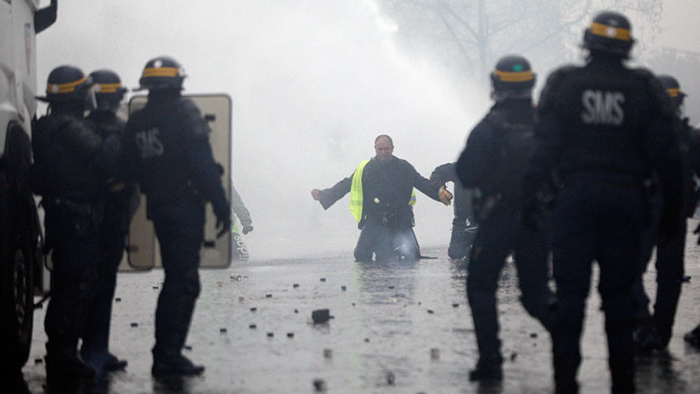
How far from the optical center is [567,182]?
5898mm

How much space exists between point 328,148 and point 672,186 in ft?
119

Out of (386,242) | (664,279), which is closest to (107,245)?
(664,279)

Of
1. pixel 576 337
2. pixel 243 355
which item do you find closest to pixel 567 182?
pixel 576 337

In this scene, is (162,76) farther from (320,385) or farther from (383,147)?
(383,147)

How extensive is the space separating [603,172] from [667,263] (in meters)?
2.46

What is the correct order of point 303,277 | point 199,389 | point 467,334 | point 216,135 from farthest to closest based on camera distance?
point 303,277 < point 467,334 < point 216,135 < point 199,389

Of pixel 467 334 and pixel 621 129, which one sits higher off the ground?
pixel 621 129

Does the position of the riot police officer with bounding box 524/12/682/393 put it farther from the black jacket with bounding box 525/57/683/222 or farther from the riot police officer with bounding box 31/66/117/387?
the riot police officer with bounding box 31/66/117/387

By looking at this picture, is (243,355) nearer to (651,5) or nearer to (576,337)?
(576,337)

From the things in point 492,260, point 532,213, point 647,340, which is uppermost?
point 532,213

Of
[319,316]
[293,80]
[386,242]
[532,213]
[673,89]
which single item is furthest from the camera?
[293,80]

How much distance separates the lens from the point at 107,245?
7449mm

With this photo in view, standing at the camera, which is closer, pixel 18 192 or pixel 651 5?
pixel 18 192

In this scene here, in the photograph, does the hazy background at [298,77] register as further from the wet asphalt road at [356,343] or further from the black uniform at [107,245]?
the black uniform at [107,245]
